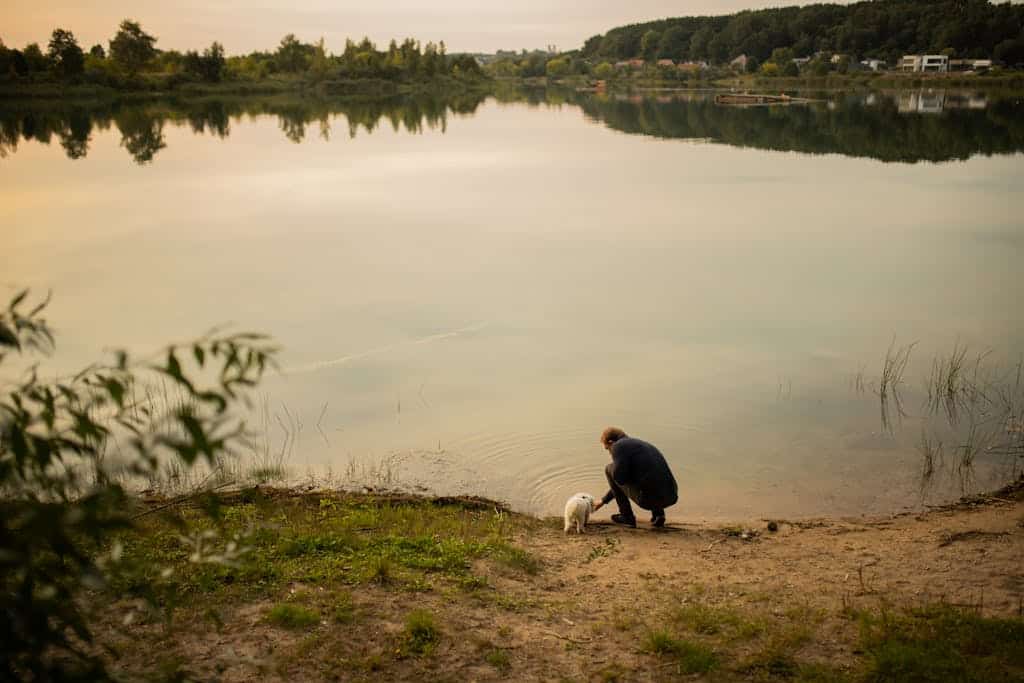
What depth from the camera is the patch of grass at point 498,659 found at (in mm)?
6379

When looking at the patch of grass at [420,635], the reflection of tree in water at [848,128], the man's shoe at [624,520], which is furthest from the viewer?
the reflection of tree in water at [848,128]

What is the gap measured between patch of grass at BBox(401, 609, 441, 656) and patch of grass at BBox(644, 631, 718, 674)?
1.74 meters

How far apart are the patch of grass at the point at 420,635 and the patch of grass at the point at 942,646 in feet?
11.0

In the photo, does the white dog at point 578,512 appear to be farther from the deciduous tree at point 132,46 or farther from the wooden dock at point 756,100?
the deciduous tree at point 132,46

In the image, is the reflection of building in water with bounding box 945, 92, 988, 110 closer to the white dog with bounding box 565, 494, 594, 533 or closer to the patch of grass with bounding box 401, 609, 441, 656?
the white dog with bounding box 565, 494, 594, 533

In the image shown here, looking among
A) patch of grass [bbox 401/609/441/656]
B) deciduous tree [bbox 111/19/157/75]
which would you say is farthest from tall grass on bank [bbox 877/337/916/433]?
deciduous tree [bbox 111/19/157/75]

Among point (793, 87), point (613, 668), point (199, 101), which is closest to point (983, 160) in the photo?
point (613, 668)

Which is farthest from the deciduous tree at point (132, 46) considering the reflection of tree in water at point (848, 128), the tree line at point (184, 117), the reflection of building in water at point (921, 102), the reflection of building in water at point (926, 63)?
the reflection of building in water at point (926, 63)

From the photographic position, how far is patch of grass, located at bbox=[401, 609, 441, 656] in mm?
6520

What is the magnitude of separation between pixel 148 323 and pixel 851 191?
28819 mm

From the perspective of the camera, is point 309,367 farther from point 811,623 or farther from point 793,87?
point 793,87

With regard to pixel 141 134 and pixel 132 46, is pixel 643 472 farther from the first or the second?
pixel 132 46

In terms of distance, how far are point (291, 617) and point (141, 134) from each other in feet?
212

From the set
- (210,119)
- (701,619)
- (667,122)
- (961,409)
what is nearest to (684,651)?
(701,619)
